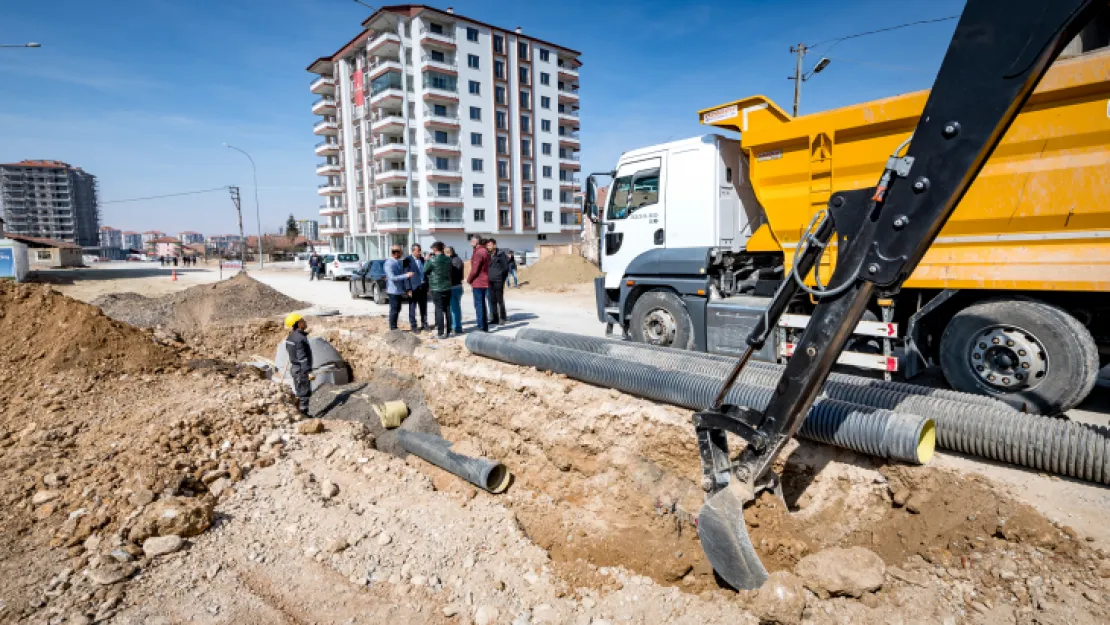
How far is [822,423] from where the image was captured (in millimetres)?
4320

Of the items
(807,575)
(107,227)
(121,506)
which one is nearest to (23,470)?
(121,506)

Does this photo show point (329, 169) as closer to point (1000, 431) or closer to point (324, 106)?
point (324, 106)

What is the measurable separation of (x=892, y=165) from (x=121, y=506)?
600 centimetres

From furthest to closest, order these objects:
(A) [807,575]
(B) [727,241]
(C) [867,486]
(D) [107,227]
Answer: (D) [107,227] → (B) [727,241] → (C) [867,486] → (A) [807,575]

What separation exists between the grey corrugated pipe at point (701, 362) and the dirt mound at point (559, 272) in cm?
1403

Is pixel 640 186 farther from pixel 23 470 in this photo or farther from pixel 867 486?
pixel 23 470

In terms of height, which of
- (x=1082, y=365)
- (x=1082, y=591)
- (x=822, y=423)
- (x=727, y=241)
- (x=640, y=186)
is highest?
(x=640, y=186)

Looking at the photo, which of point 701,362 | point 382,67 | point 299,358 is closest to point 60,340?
point 299,358

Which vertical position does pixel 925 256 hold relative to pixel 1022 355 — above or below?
above

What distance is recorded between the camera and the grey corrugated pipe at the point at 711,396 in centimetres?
391

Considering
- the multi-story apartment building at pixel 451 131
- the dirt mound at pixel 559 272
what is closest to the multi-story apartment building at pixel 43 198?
the multi-story apartment building at pixel 451 131

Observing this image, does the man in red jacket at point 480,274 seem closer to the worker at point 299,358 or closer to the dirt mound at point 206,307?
the worker at point 299,358

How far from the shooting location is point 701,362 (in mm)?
6184

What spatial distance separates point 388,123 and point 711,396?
46.8 meters
